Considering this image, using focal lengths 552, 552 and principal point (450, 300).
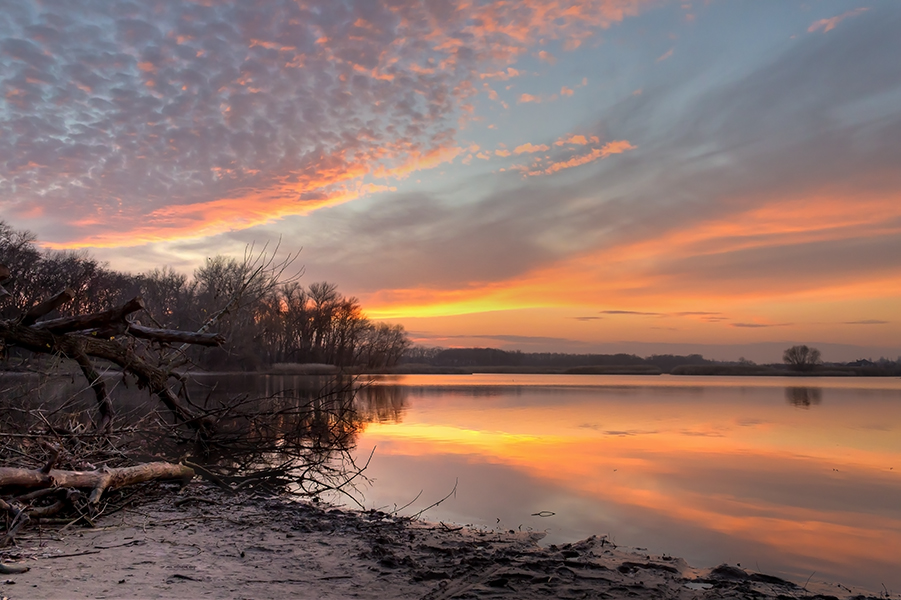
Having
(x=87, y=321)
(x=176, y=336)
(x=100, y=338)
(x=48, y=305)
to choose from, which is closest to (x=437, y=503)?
(x=176, y=336)

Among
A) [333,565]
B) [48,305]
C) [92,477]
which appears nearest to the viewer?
[333,565]

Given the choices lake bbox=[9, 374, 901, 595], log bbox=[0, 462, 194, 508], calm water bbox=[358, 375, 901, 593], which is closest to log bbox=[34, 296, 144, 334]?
lake bbox=[9, 374, 901, 595]

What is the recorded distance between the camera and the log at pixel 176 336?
7.43 m

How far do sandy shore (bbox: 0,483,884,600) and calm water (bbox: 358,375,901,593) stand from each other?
0.69 meters

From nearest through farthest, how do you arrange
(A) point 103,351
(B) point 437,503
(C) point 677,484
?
(B) point 437,503 → (A) point 103,351 → (C) point 677,484

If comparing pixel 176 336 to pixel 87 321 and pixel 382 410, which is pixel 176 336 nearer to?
pixel 87 321

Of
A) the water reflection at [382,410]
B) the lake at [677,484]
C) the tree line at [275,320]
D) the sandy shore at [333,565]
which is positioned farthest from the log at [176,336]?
the tree line at [275,320]

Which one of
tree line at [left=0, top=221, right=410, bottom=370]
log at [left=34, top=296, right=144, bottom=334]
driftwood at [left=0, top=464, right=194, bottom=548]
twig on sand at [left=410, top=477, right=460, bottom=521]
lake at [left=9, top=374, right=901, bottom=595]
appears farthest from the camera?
tree line at [left=0, top=221, right=410, bottom=370]

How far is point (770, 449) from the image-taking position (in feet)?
39.0

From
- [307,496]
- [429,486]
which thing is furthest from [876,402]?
[307,496]

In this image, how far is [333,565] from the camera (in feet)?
14.6

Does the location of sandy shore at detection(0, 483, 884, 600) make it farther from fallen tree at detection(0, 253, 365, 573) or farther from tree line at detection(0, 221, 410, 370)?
tree line at detection(0, 221, 410, 370)

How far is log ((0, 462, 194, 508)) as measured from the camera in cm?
487

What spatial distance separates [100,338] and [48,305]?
111 cm
